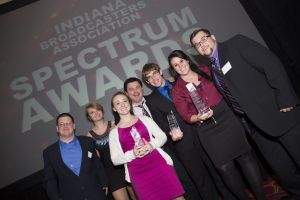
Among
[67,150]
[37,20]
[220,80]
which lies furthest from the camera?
[37,20]

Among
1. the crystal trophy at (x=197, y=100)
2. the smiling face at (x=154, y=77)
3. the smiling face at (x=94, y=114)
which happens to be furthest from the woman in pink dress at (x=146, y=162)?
the smiling face at (x=94, y=114)

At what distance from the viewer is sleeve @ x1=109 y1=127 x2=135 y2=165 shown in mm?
2535

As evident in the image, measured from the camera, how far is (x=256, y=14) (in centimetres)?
426

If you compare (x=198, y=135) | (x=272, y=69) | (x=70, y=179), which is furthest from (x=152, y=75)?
(x=70, y=179)

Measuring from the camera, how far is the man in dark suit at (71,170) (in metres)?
2.92

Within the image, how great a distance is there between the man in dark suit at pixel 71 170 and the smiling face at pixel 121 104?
0.67 metres

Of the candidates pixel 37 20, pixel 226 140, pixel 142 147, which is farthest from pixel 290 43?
pixel 37 20

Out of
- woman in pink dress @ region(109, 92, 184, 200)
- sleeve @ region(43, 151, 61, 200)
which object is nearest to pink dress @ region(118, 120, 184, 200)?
woman in pink dress @ region(109, 92, 184, 200)

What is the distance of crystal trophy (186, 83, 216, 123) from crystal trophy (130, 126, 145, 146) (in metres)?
0.59

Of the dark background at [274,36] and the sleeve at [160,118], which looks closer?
the sleeve at [160,118]

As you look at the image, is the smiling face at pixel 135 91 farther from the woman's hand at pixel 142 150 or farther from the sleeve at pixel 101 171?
the woman's hand at pixel 142 150

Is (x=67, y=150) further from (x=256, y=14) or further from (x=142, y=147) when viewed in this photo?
(x=256, y=14)

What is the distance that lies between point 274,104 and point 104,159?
1.98 meters

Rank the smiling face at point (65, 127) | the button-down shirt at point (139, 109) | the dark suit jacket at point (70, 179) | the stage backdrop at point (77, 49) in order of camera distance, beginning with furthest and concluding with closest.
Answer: the stage backdrop at point (77, 49)
the button-down shirt at point (139, 109)
the smiling face at point (65, 127)
the dark suit jacket at point (70, 179)
